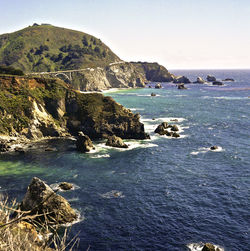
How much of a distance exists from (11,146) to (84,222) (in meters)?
50.7

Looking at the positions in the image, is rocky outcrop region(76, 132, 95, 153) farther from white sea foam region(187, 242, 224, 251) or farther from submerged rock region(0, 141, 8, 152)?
white sea foam region(187, 242, 224, 251)

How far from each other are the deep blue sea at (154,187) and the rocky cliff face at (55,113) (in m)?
7.75

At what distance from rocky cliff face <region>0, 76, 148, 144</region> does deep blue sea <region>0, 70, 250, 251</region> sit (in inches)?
305

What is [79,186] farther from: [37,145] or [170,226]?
[37,145]

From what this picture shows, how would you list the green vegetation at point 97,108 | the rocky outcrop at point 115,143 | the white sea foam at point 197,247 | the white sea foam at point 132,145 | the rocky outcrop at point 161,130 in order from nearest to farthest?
the white sea foam at point 197,247, the white sea foam at point 132,145, the rocky outcrop at point 115,143, the green vegetation at point 97,108, the rocky outcrop at point 161,130

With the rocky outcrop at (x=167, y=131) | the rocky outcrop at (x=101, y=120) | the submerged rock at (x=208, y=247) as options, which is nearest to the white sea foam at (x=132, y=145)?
the rocky outcrop at (x=101, y=120)

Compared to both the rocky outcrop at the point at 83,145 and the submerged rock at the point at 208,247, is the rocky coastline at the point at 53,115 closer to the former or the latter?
the rocky outcrop at the point at 83,145

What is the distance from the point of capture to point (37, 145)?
9156 cm

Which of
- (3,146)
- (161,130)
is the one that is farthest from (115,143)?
(3,146)

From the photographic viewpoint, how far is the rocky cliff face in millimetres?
97000

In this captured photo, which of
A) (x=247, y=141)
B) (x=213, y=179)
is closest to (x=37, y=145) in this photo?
(x=213, y=179)

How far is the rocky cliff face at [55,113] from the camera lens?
97000 millimetres

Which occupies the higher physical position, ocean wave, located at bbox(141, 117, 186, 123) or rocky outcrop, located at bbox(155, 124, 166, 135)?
ocean wave, located at bbox(141, 117, 186, 123)

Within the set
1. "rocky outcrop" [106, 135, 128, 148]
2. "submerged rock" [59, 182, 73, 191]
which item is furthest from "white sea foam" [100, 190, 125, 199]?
"rocky outcrop" [106, 135, 128, 148]
